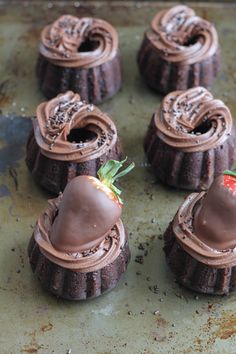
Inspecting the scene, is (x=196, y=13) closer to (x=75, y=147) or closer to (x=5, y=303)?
(x=75, y=147)

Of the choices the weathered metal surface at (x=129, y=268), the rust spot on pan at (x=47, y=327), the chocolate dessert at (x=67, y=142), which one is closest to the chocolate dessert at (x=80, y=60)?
the weathered metal surface at (x=129, y=268)

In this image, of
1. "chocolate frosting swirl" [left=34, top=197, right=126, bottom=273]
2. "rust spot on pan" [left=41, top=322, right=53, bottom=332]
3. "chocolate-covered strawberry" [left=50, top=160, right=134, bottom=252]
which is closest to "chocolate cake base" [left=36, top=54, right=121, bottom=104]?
"chocolate frosting swirl" [left=34, top=197, right=126, bottom=273]

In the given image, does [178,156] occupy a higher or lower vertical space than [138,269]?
higher

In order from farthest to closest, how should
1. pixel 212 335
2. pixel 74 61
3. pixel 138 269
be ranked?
1. pixel 74 61
2. pixel 138 269
3. pixel 212 335

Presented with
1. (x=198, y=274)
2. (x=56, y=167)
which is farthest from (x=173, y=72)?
(x=198, y=274)

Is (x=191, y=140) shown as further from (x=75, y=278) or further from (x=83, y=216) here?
(x=75, y=278)

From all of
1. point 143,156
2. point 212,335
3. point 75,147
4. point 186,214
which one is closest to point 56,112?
point 75,147
